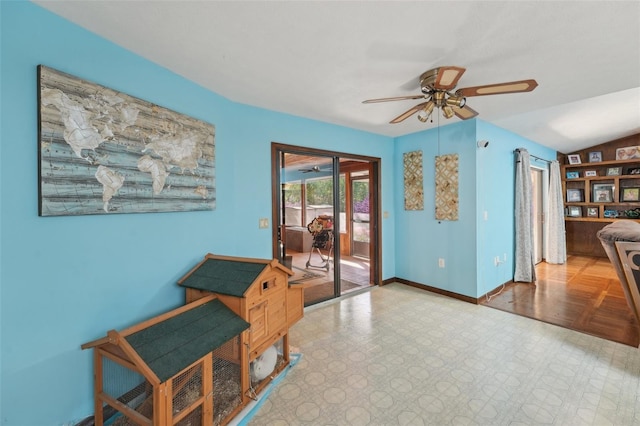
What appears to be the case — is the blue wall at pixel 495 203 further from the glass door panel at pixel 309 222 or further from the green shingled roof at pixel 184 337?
the green shingled roof at pixel 184 337

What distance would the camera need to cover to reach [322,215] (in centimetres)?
381

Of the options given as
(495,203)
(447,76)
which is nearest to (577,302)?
(495,203)

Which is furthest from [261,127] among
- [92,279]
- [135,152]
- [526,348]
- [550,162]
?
[550,162]

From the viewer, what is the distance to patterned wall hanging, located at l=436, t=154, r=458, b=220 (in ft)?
12.0

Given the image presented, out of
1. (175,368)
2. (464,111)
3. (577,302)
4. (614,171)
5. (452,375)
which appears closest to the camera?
(175,368)

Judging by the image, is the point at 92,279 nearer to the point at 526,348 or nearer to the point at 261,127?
the point at 261,127

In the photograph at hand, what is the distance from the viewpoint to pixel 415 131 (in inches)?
160

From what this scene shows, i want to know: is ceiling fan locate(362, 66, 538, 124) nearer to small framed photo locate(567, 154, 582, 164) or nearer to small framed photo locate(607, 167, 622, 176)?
small framed photo locate(567, 154, 582, 164)

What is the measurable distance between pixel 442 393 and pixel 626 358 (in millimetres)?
1740

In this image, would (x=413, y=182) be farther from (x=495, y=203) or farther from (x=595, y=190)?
(x=595, y=190)

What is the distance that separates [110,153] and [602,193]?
862cm

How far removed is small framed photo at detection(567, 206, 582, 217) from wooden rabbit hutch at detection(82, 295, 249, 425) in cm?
784

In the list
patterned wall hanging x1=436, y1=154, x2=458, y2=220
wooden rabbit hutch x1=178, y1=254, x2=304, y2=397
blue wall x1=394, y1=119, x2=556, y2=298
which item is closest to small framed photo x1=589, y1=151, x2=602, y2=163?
blue wall x1=394, y1=119, x2=556, y2=298

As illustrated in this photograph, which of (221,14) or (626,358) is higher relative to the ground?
(221,14)
